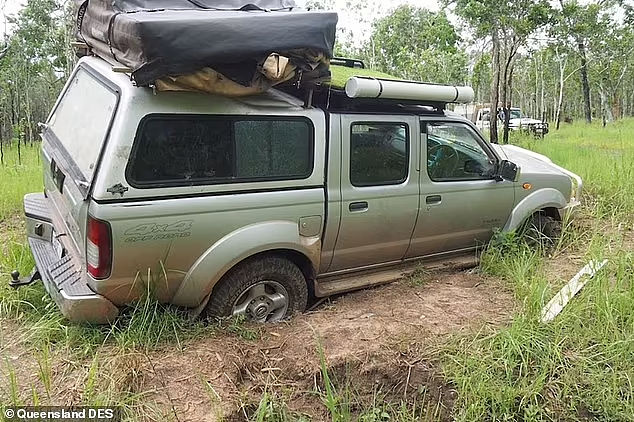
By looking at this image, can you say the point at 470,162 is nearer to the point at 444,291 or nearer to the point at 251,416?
the point at 444,291

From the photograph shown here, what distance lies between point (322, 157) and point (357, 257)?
0.88 meters

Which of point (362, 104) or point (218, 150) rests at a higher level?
point (362, 104)

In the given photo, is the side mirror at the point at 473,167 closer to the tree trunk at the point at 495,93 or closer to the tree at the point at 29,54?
the tree trunk at the point at 495,93

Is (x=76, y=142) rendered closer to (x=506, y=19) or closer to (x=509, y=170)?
(x=509, y=170)

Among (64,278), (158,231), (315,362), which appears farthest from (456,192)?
(64,278)

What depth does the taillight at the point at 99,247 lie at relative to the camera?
2.96 metres

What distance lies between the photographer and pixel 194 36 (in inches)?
115

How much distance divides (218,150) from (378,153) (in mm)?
1295

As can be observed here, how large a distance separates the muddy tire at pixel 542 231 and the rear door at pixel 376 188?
1.46m

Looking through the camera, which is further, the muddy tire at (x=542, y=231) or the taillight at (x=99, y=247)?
the muddy tire at (x=542, y=231)

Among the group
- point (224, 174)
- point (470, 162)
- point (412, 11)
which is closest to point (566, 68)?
point (412, 11)

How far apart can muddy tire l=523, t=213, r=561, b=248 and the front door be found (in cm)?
35

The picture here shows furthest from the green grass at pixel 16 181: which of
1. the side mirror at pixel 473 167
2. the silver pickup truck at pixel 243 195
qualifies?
the side mirror at pixel 473 167

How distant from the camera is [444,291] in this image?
433 cm
